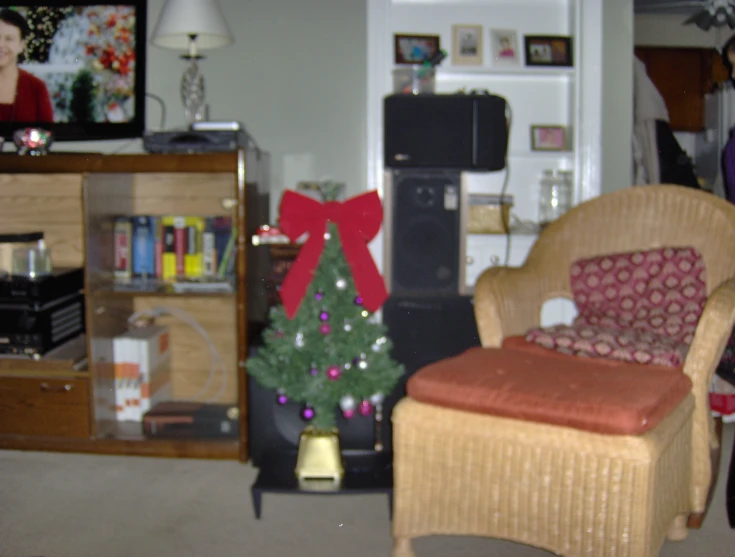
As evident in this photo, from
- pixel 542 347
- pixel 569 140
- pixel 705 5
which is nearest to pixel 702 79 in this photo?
pixel 705 5

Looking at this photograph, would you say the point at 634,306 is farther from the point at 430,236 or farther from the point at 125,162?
the point at 125,162

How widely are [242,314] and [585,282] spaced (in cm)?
107

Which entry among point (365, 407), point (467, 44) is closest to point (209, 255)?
point (365, 407)

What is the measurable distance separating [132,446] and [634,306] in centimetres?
166

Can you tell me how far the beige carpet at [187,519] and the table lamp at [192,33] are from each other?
3.86 feet

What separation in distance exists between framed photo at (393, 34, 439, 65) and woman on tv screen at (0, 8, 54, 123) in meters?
1.35

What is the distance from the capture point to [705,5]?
13.6 feet

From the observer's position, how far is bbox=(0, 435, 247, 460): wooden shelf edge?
2.49m

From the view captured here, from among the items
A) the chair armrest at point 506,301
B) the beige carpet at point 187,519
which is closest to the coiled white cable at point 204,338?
the beige carpet at point 187,519

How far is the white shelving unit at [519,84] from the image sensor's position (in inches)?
114

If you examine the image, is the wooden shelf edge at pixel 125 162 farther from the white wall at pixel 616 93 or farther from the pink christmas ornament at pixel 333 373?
the white wall at pixel 616 93

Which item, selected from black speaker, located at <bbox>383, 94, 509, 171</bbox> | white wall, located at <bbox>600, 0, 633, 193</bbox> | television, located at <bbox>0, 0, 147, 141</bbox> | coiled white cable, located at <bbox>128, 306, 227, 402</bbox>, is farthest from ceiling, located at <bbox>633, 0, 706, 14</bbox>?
coiled white cable, located at <bbox>128, 306, 227, 402</bbox>

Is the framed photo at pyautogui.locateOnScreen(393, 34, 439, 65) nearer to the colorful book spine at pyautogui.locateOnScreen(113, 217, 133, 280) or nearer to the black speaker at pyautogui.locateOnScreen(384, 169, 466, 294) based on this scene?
the black speaker at pyautogui.locateOnScreen(384, 169, 466, 294)

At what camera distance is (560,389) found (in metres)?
1.66
